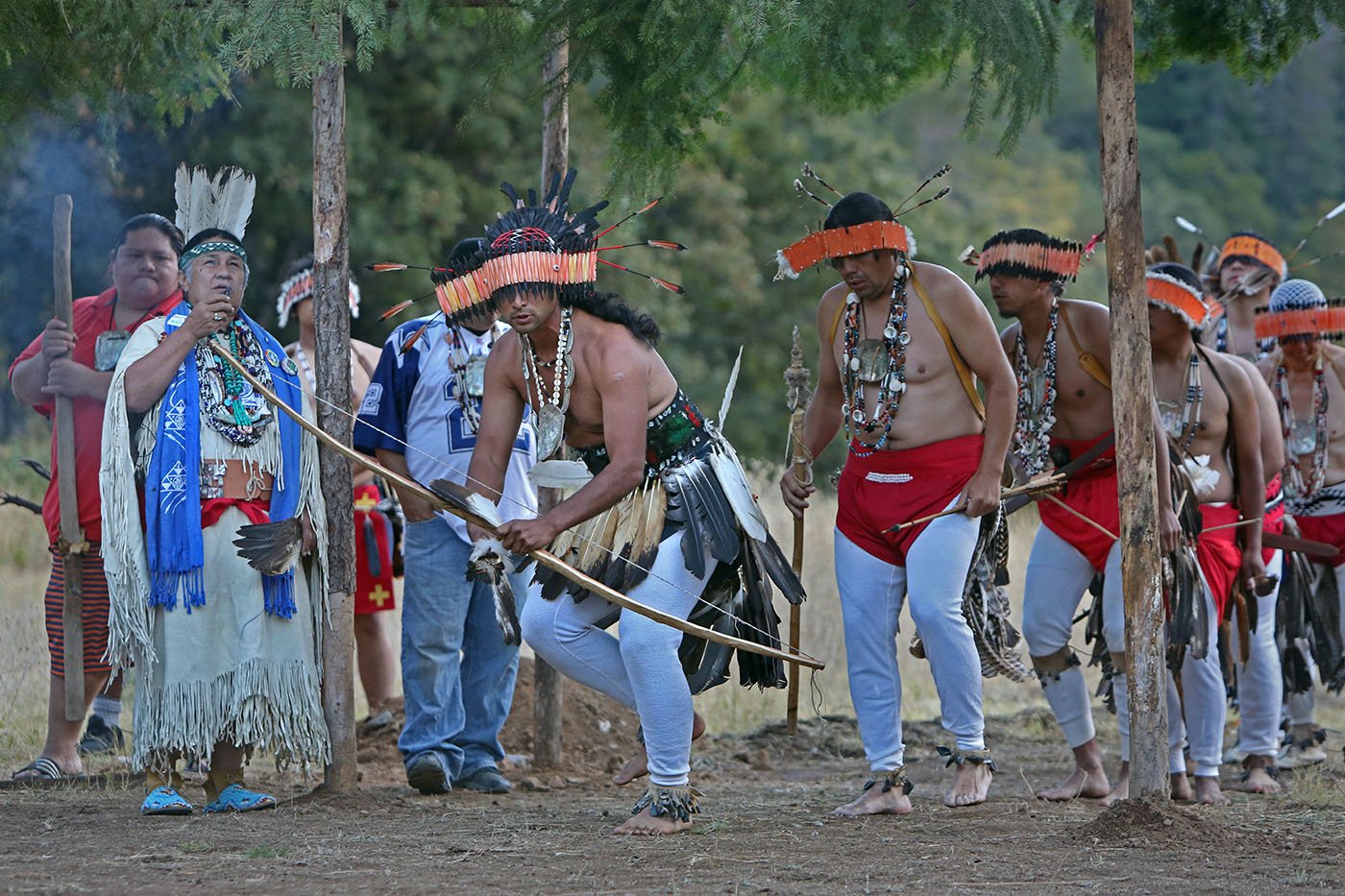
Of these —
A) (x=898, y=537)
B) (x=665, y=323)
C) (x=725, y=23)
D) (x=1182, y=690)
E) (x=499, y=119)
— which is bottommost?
(x=1182, y=690)

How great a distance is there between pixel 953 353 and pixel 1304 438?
3.12 metres

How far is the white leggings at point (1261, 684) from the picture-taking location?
740cm

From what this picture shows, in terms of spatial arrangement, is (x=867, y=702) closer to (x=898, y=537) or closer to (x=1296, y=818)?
(x=898, y=537)

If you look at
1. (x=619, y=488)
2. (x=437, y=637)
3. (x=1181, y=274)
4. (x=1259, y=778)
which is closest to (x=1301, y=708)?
(x=1259, y=778)

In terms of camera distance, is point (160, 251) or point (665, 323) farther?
point (665, 323)

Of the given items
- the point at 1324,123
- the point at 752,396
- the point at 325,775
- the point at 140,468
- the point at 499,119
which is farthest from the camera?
the point at 1324,123

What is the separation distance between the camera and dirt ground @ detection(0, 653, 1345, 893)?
15.3 feet

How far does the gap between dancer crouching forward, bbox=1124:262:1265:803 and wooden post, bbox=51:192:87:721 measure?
4.11m

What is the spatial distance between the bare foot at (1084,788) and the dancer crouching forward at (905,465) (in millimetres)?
570

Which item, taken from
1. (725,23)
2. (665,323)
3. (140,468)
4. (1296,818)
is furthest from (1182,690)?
(665,323)

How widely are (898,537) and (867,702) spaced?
0.63 metres

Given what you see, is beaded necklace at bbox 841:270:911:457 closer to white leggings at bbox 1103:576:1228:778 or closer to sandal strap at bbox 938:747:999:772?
sandal strap at bbox 938:747:999:772

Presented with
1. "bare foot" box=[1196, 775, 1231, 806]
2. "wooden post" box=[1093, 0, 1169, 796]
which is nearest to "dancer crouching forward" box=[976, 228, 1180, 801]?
"bare foot" box=[1196, 775, 1231, 806]

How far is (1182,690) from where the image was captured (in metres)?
6.86
